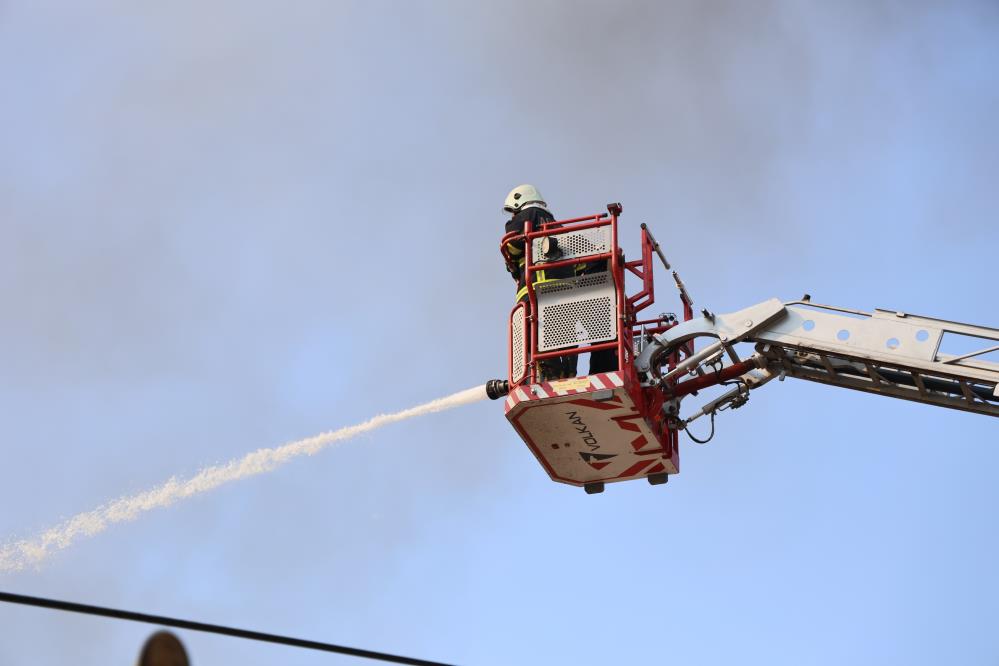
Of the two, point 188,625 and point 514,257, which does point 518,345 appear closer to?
point 514,257

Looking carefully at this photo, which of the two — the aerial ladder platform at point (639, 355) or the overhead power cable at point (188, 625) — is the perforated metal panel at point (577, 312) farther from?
the overhead power cable at point (188, 625)

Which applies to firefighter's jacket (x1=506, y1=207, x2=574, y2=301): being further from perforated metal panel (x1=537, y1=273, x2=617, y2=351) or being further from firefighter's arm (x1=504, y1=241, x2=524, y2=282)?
perforated metal panel (x1=537, y1=273, x2=617, y2=351)

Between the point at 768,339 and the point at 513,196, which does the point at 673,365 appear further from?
the point at 513,196

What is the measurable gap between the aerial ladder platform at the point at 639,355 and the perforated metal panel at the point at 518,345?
0.02 meters

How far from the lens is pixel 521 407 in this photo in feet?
53.3

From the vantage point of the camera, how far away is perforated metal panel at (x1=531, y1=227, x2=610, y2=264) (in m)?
16.7

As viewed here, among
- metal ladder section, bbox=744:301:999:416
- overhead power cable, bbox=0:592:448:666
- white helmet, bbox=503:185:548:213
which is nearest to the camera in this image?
overhead power cable, bbox=0:592:448:666

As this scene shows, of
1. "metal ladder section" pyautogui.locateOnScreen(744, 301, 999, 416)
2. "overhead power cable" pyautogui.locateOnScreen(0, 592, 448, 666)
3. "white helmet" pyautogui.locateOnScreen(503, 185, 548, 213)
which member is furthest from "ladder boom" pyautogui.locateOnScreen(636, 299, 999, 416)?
"overhead power cable" pyautogui.locateOnScreen(0, 592, 448, 666)

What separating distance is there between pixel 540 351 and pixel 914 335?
13.8 ft

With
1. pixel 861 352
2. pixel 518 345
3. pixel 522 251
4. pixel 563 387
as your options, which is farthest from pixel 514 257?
pixel 861 352

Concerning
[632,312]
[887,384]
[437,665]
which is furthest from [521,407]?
[437,665]

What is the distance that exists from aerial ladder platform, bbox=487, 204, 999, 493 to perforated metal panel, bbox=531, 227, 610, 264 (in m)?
0.01

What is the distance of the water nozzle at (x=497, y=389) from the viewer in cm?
1686

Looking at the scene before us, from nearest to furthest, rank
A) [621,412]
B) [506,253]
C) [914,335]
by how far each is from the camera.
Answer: [914,335]
[621,412]
[506,253]
